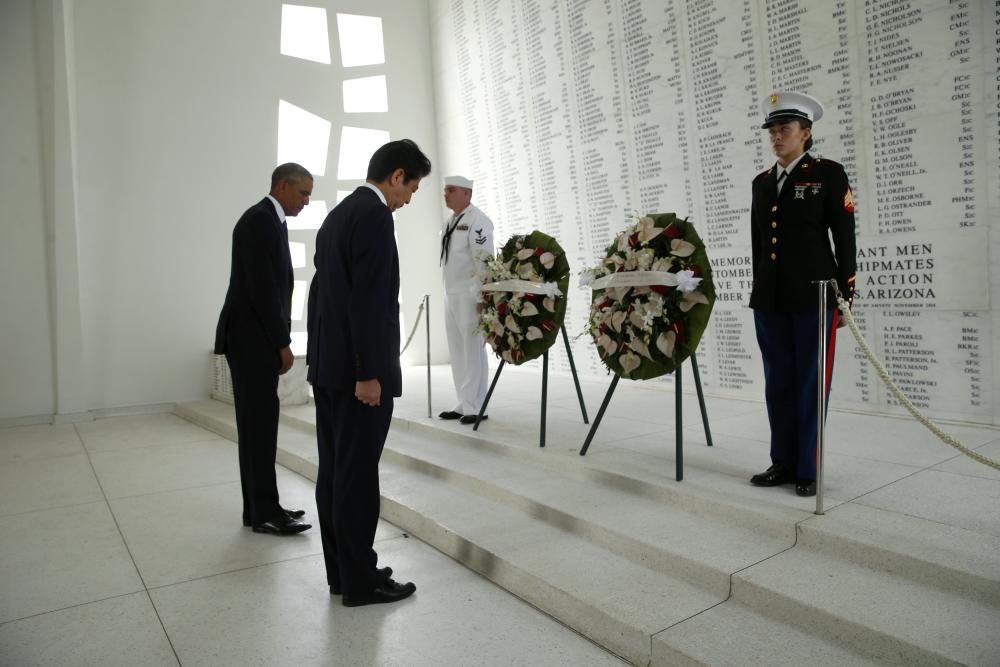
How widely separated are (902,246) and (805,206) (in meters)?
1.74

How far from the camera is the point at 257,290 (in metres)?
3.39

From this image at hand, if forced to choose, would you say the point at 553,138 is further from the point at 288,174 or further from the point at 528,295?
the point at 288,174

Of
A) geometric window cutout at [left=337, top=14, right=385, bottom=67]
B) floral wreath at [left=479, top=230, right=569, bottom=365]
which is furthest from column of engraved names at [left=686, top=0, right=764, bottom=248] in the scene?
geometric window cutout at [left=337, top=14, right=385, bottom=67]

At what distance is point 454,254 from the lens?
5203 mm

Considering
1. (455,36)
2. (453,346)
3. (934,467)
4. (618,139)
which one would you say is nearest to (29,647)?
(453,346)

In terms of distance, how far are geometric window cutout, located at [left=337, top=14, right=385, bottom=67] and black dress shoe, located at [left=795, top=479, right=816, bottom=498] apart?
24.9 ft

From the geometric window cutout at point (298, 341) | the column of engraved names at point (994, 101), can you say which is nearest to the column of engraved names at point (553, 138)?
the geometric window cutout at point (298, 341)

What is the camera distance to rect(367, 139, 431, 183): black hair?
2.71 meters

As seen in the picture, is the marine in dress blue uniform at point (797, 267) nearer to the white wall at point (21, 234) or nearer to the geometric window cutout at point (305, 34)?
the geometric window cutout at point (305, 34)

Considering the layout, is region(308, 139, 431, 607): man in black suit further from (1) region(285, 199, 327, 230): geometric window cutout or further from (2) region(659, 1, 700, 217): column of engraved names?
(1) region(285, 199, 327, 230): geometric window cutout

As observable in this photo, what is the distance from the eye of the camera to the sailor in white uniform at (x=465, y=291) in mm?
5133

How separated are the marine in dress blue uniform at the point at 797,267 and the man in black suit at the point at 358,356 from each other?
1.64 m

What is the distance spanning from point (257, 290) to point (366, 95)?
612cm

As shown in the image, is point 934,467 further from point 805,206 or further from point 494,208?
point 494,208
